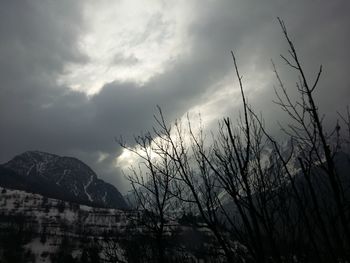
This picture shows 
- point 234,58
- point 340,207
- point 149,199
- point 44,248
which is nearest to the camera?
point 340,207

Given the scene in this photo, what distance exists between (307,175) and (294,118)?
1757 mm

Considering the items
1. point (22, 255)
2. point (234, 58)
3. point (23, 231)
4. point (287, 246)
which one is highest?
point (23, 231)

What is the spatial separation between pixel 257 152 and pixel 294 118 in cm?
131

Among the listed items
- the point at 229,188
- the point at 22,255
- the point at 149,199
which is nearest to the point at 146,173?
the point at 149,199

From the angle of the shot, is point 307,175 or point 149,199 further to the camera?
point 149,199

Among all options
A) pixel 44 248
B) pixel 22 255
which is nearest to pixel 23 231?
pixel 44 248

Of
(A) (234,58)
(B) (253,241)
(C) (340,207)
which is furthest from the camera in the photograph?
(A) (234,58)

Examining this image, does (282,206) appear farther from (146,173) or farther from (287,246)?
(146,173)

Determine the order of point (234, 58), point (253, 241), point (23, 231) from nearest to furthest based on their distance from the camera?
1. point (253, 241)
2. point (234, 58)
3. point (23, 231)

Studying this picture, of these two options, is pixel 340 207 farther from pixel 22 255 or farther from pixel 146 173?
pixel 22 255

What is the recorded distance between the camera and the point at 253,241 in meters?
3.78

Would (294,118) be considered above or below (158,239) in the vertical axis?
above

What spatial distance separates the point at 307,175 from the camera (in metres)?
4.08

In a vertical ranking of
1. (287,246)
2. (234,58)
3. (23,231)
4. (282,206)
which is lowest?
(287,246)
